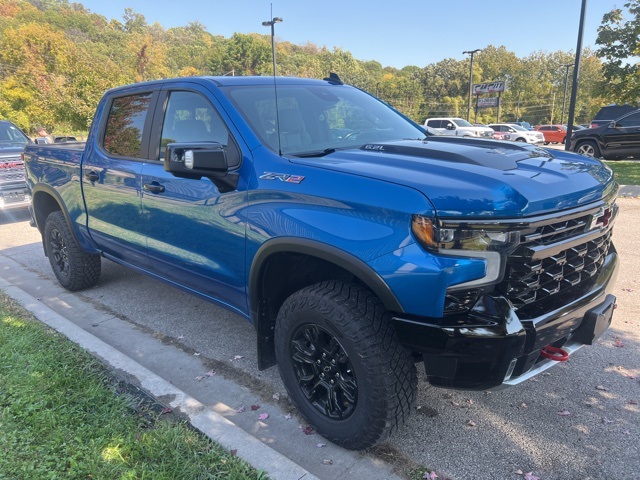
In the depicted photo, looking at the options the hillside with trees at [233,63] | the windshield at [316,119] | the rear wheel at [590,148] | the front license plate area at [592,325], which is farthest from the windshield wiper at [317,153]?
the hillside with trees at [233,63]

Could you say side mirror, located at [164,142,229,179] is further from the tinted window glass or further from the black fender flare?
the tinted window glass

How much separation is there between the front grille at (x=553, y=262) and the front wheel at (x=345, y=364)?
0.59 meters

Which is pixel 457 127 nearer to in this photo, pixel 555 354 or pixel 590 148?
pixel 590 148

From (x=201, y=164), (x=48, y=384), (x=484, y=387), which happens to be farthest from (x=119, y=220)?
(x=484, y=387)

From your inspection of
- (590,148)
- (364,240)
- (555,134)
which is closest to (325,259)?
(364,240)

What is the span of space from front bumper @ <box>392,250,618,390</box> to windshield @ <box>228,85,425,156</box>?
128cm

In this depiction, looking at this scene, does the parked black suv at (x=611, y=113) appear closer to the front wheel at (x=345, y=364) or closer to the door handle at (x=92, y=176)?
the door handle at (x=92, y=176)

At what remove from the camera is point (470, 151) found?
2572mm

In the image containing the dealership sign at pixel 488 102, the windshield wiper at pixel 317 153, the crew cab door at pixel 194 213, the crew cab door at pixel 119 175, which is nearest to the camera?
the windshield wiper at pixel 317 153

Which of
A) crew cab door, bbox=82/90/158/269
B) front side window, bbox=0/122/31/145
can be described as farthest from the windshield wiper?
front side window, bbox=0/122/31/145

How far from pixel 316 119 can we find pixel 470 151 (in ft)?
3.74

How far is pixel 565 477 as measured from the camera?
89.7 inches

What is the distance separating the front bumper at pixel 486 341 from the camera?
6.40 ft

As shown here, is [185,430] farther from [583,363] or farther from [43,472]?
[583,363]
